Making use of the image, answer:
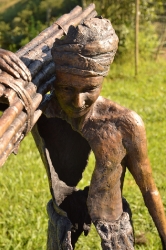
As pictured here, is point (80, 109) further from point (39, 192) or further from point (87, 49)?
point (39, 192)

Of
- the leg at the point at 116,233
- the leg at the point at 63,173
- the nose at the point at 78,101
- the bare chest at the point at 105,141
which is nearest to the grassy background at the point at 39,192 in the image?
the leg at the point at 63,173

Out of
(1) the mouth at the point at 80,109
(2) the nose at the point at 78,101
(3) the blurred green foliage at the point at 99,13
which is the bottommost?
(3) the blurred green foliage at the point at 99,13

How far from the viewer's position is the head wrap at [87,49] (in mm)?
1409

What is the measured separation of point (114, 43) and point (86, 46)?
0.40ft

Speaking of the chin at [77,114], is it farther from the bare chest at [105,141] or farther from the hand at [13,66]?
the hand at [13,66]

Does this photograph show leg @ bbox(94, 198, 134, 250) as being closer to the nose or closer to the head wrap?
the nose

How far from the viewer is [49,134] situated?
1.87 meters

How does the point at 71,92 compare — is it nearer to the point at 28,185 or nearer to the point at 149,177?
the point at 149,177

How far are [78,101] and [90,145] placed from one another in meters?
0.28

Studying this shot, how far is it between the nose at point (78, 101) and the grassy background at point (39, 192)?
7.20 ft

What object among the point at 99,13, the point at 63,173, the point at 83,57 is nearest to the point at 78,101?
the point at 83,57

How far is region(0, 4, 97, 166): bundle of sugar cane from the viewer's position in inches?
50.4

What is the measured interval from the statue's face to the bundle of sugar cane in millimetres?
63

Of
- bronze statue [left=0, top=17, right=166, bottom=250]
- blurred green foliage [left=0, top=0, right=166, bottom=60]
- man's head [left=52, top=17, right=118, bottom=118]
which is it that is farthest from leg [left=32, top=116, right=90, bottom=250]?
blurred green foliage [left=0, top=0, right=166, bottom=60]
